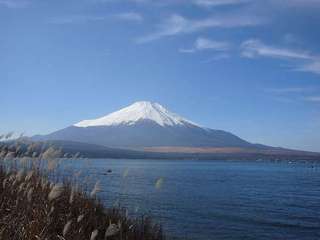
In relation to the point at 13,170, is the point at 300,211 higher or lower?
lower

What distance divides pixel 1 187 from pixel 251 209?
28102 millimetres

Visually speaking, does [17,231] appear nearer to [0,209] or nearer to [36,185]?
[0,209]

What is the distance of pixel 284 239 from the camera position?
910 inches

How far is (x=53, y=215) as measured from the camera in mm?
9938

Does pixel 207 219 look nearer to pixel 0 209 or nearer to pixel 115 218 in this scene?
pixel 115 218

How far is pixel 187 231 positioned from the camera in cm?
2227

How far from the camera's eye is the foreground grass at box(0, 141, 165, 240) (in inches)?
329

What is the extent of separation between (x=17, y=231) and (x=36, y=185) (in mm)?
2565

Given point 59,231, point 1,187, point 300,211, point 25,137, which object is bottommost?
point 300,211

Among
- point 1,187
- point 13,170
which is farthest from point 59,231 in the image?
point 13,170

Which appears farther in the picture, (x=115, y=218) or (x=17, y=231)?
(x=115, y=218)

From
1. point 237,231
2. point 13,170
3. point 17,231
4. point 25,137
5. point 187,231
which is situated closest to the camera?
point 17,231

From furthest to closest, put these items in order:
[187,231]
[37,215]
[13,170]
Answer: [187,231] → [13,170] → [37,215]

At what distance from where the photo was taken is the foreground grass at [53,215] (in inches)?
329
